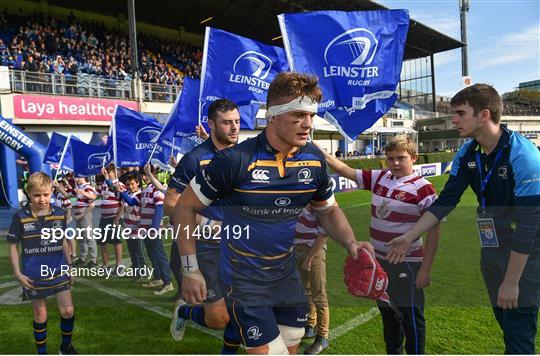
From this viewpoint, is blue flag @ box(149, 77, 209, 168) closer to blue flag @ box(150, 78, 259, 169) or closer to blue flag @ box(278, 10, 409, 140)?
blue flag @ box(150, 78, 259, 169)

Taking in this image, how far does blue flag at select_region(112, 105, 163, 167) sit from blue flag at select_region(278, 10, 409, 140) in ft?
12.6

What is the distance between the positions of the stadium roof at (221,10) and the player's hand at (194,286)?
28580mm

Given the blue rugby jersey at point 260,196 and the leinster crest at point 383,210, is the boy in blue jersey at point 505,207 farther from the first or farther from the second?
the blue rugby jersey at point 260,196

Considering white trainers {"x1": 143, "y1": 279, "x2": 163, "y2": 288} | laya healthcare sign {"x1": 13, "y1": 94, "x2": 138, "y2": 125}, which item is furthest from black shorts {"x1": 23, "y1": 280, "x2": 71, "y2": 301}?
laya healthcare sign {"x1": 13, "y1": 94, "x2": 138, "y2": 125}

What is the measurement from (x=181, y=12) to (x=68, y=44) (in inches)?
425

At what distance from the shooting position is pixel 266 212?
2.64 meters

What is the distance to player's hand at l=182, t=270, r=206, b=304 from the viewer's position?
8.58ft

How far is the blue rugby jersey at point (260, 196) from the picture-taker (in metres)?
2.52

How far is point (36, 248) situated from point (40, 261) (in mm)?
126

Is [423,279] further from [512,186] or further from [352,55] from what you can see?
[352,55]

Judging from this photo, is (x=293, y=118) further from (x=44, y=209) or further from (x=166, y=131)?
(x=166, y=131)

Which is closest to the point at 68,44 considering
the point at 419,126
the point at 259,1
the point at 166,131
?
the point at 259,1

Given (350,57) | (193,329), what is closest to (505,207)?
(350,57)

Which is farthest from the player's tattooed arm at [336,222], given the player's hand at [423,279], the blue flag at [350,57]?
the blue flag at [350,57]
